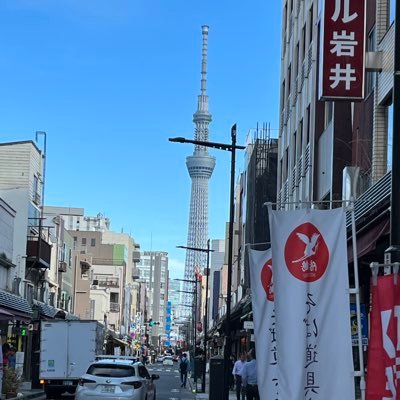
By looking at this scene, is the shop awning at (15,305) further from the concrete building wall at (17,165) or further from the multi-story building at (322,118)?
the multi-story building at (322,118)

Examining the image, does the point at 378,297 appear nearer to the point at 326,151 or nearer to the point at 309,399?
the point at 309,399

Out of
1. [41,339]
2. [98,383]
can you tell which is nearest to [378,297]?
[98,383]

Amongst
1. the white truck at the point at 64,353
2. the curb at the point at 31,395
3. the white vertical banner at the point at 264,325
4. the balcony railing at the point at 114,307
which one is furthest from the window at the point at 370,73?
the balcony railing at the point at 114,307

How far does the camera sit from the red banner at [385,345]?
757 centimetres

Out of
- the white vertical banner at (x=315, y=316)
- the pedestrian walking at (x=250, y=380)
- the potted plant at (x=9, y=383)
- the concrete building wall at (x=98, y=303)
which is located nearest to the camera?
the white vertical banner at (x=315, y=316)

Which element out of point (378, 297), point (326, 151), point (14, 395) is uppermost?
point (326, 151)

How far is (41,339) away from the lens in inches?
1244

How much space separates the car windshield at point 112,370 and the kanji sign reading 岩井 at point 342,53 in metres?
9.21

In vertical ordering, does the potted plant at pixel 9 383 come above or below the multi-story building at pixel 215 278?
below

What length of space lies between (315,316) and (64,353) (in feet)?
77.2

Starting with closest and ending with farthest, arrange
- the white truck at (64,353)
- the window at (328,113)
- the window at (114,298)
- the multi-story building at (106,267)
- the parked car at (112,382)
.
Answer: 1. the parked car at (112,382)
2. the window at (328,113)
3. the white truck at (64,353)
4. the multi-story building at (106,267)
5. the window at (114,298)

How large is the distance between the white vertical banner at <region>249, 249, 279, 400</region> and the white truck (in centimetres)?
Answer: 2008

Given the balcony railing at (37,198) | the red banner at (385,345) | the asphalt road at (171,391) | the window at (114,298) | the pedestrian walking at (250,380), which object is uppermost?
the balcony railing at (37,198)

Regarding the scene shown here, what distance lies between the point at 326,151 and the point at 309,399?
18862 millimetres
